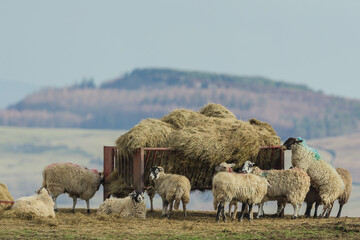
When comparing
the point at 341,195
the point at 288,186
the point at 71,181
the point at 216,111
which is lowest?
the point at 341,195

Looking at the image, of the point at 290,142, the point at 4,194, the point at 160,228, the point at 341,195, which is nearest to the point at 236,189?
the point at 160,228

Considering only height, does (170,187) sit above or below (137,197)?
above

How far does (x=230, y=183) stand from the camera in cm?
1836

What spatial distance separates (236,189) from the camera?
18484mm

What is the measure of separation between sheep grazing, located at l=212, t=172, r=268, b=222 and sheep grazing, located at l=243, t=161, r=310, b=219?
2.56 feet

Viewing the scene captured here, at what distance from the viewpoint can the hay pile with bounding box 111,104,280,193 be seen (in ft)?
68.7

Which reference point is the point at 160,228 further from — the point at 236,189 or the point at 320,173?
the point at 320,173

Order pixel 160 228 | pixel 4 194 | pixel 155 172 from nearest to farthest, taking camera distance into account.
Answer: pixel 160 228, pixel 155 172, pixel 4 194

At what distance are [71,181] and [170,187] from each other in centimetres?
394

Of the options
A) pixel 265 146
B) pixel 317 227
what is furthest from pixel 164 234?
pixel 265 146

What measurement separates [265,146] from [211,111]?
103 inches

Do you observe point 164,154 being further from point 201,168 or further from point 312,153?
point 312,153

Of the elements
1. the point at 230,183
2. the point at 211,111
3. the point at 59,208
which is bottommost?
the point at 59,208

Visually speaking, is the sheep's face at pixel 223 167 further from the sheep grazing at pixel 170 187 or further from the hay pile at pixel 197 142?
the sheep grazing at pixel 170 187
